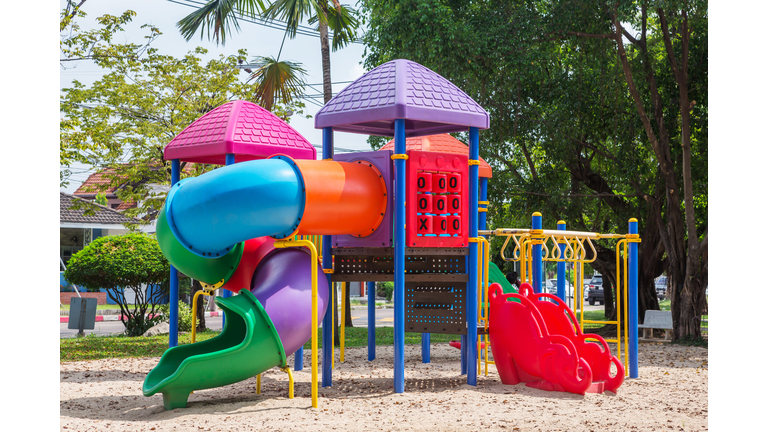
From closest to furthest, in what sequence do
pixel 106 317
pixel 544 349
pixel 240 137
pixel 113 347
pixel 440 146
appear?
1. pixel 544 349
2. pixel 240 137
3. pixel 440 146
4. pixel 113 347
5. pixel 106 317

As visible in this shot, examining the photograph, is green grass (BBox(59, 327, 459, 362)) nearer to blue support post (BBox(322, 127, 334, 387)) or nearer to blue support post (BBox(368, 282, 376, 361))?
blue support post (BBox(368, 282, 376, 361))

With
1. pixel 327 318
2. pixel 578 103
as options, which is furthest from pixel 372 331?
pixel 578 103

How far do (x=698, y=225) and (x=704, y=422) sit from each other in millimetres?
10605

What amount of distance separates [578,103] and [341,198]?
9417 mm

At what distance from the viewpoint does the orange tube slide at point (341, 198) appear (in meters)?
6.64

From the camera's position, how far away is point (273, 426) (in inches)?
225

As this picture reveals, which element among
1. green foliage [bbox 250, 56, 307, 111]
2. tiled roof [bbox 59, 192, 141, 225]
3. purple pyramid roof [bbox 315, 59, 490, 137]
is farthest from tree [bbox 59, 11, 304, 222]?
tiled roof [bbox 59, 192, 141, 225]

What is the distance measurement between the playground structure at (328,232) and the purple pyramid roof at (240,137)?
22 millimetres

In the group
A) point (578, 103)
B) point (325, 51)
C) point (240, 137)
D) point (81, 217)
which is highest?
point (325, 51)

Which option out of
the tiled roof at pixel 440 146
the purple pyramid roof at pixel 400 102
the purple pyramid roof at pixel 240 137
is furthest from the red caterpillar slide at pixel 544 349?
the purple pyramid roof at pixel 240 137

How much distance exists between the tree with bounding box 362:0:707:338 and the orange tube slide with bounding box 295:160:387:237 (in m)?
5.82

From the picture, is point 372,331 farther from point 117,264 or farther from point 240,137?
point 117,264

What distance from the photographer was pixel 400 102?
7059 mm

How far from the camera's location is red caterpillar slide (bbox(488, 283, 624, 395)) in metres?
7.18
